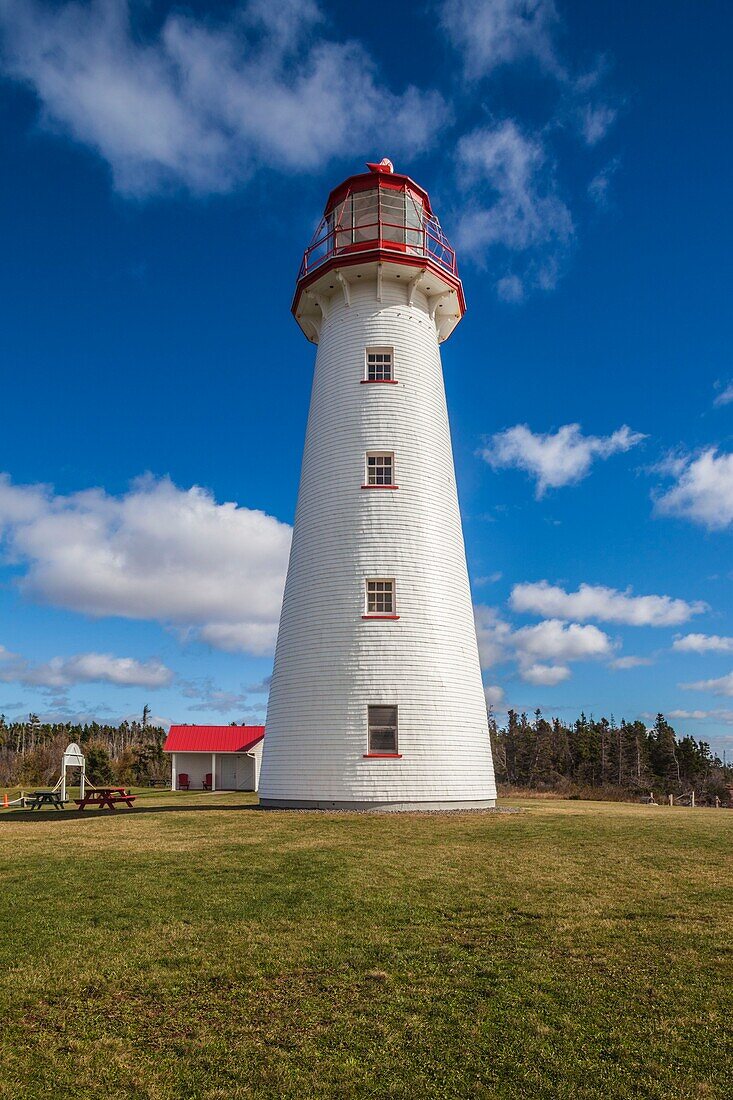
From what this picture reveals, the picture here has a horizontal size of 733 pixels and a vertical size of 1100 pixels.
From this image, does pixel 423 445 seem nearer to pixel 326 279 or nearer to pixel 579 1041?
pixel 326 279

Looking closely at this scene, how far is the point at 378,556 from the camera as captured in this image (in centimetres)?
2155

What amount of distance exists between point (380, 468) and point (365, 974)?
17081 mm

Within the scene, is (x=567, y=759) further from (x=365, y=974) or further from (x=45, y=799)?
(x=365, y=974)

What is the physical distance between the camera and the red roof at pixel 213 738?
1831 inches

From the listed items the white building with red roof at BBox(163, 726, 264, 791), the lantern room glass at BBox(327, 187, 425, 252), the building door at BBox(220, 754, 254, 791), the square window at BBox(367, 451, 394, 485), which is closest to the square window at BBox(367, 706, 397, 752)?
the square window at BBox(367, 451, 394, 485)

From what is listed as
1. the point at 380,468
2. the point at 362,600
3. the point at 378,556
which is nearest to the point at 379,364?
the point at 380,468

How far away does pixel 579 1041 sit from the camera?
5.48 meters

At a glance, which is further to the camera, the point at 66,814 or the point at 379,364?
the point at 379,364

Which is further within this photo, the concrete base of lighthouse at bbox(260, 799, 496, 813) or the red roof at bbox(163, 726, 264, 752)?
the red roof at bbox(163, 726, 264, 752)

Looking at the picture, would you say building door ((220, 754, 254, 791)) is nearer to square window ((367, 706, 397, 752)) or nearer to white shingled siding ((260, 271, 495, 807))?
white shingled siding ((260, 271, 495, 807))

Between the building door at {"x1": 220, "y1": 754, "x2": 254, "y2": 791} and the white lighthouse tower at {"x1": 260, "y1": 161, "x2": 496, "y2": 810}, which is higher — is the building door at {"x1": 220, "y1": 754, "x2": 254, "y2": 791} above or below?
below

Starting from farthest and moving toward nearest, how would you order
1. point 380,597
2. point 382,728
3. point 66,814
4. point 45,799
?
point 45,799, point 66,814, point 380,597, point 382,728

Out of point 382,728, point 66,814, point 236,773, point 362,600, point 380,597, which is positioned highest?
point 380,597

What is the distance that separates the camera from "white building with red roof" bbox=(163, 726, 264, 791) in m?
46.2
